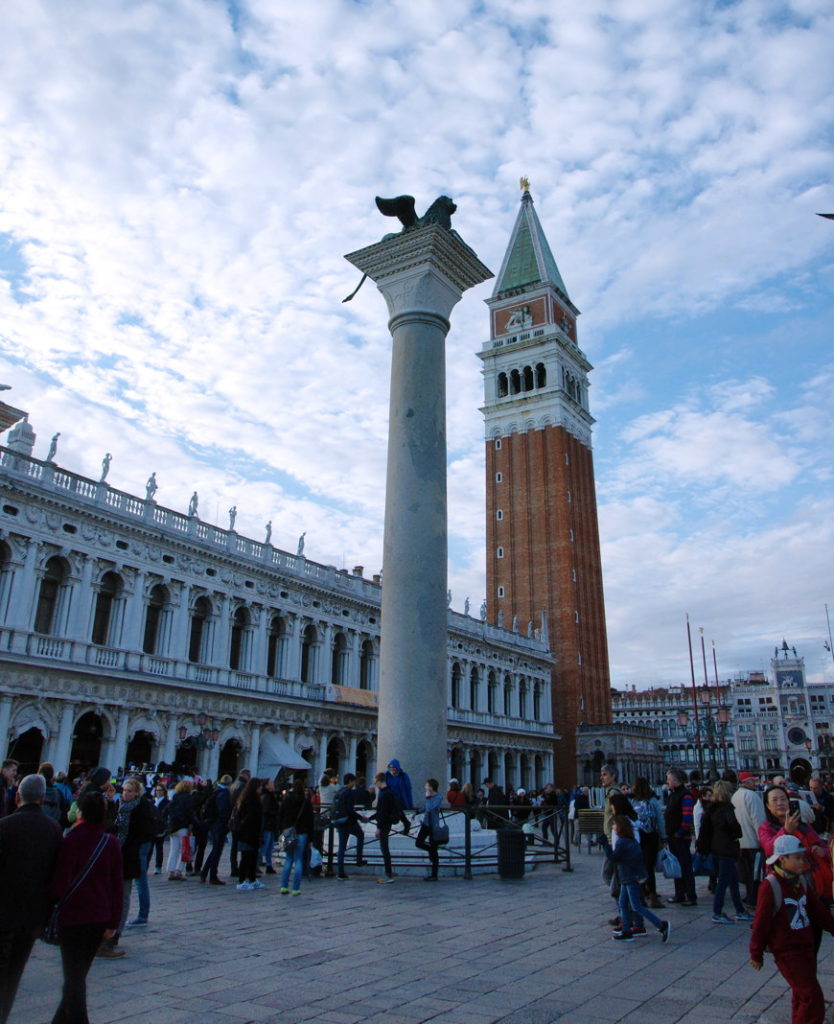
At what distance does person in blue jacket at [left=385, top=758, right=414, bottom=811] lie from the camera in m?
12.5

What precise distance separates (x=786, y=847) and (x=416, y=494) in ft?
34.0

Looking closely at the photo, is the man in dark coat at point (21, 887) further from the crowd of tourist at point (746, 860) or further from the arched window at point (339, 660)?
the arched window at point (339, 660)

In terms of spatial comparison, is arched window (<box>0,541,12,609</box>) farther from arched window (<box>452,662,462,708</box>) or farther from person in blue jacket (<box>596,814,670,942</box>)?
arched window (<box>452,662,462,708</box>)

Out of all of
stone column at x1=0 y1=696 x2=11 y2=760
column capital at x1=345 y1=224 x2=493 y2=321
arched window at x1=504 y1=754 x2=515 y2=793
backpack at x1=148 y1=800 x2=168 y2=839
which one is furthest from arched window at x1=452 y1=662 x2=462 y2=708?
backpack at x1=148 y1=800 x2=168 y2=839

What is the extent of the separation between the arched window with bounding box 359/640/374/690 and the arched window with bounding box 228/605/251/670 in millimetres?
7998

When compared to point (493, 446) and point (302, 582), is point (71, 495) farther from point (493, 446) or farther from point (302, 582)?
point (493, 446)

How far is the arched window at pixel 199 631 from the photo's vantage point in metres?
31.0

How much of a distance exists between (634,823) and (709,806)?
1.09 meters

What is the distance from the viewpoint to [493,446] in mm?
66688

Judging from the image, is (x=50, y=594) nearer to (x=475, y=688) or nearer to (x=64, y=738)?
(x=64, y=738)

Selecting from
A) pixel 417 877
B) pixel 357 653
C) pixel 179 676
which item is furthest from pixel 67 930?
pixel 357 653

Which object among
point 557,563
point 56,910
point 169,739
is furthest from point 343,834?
point 557,563

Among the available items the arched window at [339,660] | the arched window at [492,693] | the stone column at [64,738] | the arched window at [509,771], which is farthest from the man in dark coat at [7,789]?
the arched window at [509,771]

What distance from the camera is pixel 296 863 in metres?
10.8
